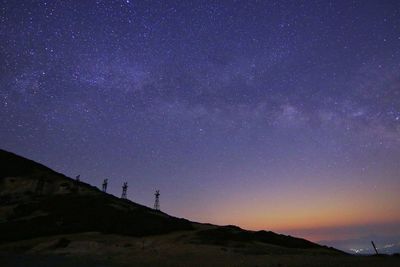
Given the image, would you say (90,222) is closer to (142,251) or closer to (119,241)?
(119,241)

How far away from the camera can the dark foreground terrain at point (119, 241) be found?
27969 millimetres

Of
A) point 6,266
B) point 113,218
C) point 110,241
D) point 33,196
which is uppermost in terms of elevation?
point 33,196

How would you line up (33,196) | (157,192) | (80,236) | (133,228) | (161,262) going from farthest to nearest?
1. (157,192)
2. (33,196)
3. (133,228)
4. (80,236)
5. (161,262)

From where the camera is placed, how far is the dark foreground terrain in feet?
91.8

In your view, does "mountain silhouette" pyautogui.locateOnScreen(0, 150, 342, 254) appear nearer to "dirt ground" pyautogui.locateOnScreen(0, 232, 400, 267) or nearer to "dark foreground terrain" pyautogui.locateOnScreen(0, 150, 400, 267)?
"dark foreground terrain" pyautogui.locateOnScreen(0, 150, 400, 267)

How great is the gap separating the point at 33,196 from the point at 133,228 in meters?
32.1

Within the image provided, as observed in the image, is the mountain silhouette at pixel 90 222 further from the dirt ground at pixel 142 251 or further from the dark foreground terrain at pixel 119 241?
Result: the dirt ground at pixel 142 251

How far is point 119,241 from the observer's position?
41.9 m

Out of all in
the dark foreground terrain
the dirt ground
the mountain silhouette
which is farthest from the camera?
→ the mountain silhouette

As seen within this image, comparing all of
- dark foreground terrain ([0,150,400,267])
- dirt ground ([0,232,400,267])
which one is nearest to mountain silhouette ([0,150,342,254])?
dark foreground terrain ([0,150,400,267])

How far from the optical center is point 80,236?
4466cm

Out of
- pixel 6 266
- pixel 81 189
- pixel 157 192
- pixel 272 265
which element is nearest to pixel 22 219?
pixel 81 189

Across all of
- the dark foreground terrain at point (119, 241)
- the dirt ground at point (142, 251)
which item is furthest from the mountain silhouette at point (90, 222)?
the dirt ground at point (142, 251)

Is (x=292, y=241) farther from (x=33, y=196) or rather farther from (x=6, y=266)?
(x=33, y=196)
